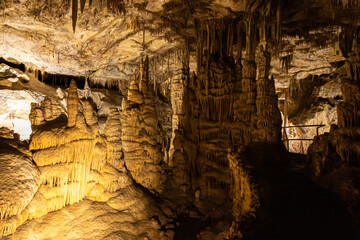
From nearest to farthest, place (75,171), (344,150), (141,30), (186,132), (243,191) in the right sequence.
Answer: (243,191) < (344,150) < (75,171) < (186,132) < (141,30)

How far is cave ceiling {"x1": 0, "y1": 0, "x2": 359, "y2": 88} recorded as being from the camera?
8117 millimetres

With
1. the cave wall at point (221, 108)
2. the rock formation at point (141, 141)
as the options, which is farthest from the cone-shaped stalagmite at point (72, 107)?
the cave wall at point (221, 108)

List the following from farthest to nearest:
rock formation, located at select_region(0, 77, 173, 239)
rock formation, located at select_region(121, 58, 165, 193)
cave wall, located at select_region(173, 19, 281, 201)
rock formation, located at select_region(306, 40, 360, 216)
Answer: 1. rock formation, located at select_region(121, 58, 165, 193)
2. cave wall, located at select_region(173, 19, 281, 201)
3. rock formation, located at select_region(0, 77, 173, 239)
4. rock formation, located at select_region(306, 40, 360, 216)

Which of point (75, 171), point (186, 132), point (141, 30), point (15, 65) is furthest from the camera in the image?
point (15, 65)

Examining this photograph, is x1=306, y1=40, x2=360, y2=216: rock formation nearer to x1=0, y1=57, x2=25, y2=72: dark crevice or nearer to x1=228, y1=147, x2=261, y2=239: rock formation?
x1=228, y1=147, x2=261, y2=239: rock formation

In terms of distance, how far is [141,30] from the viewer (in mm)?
10125

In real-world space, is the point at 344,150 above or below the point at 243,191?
above

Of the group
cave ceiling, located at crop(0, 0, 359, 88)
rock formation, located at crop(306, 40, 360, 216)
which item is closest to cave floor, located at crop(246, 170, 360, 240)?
rock formation, located at crop(306, 40, 360, 216)

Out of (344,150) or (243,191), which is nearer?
(243,191)

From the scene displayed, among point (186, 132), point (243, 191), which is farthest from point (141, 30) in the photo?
point (243, 191)

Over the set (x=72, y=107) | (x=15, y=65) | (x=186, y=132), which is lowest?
(x=186, y=132)

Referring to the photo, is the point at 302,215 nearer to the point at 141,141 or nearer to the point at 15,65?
the point at 141,141

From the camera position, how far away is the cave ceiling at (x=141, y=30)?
320 inches

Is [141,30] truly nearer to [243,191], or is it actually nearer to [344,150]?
[243,191]
